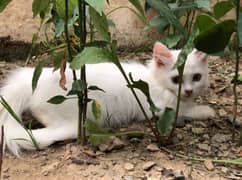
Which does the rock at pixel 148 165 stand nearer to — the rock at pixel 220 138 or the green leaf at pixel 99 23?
the rock at pixel 220 138

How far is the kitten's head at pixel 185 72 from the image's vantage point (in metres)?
2.80

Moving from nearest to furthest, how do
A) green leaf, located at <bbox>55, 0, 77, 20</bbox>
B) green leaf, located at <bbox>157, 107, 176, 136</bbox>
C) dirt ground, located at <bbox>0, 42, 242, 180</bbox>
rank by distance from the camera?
green leaf, located at <bbox>55, 0, 77, 20</bbox>, dirt ground, located at <bbox>0, 42, 242, 180</bbox>, green leaf, located at <bbox>157, 107, 176, 136</bbox>

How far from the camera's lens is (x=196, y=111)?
287 cm

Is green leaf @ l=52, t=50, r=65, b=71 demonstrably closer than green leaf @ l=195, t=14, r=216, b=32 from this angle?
No

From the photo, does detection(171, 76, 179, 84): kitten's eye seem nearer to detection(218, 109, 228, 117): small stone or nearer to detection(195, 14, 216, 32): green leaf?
detection(218, 109, 228, 117): small stone

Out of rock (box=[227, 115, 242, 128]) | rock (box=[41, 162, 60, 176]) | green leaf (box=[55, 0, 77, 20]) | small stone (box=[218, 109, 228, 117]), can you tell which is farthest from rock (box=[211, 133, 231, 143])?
green leaf (box=[55, 0, 77, 20])

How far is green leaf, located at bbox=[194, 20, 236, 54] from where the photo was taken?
2.09m

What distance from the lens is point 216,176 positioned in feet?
7.38

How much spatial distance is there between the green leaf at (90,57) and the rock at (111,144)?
1.61ft

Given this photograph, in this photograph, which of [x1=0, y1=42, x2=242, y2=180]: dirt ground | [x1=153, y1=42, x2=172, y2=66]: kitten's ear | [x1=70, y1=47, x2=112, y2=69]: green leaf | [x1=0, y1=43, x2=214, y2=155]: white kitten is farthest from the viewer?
[x1=153, y1=42, x2=172, y2=66]: kitten's ear

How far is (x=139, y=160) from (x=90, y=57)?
1.88 ft

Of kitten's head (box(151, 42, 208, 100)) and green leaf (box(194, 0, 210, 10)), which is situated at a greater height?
green leaf (box(194, 0, 210, 10))

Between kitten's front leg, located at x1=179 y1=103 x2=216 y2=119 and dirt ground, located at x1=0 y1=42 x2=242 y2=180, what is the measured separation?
97mm

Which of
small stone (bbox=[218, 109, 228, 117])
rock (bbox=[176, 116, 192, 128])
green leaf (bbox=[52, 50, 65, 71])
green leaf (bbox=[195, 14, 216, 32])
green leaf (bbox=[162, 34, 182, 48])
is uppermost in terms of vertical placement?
green leaf (bbox=[195, 14, 216, 32])
